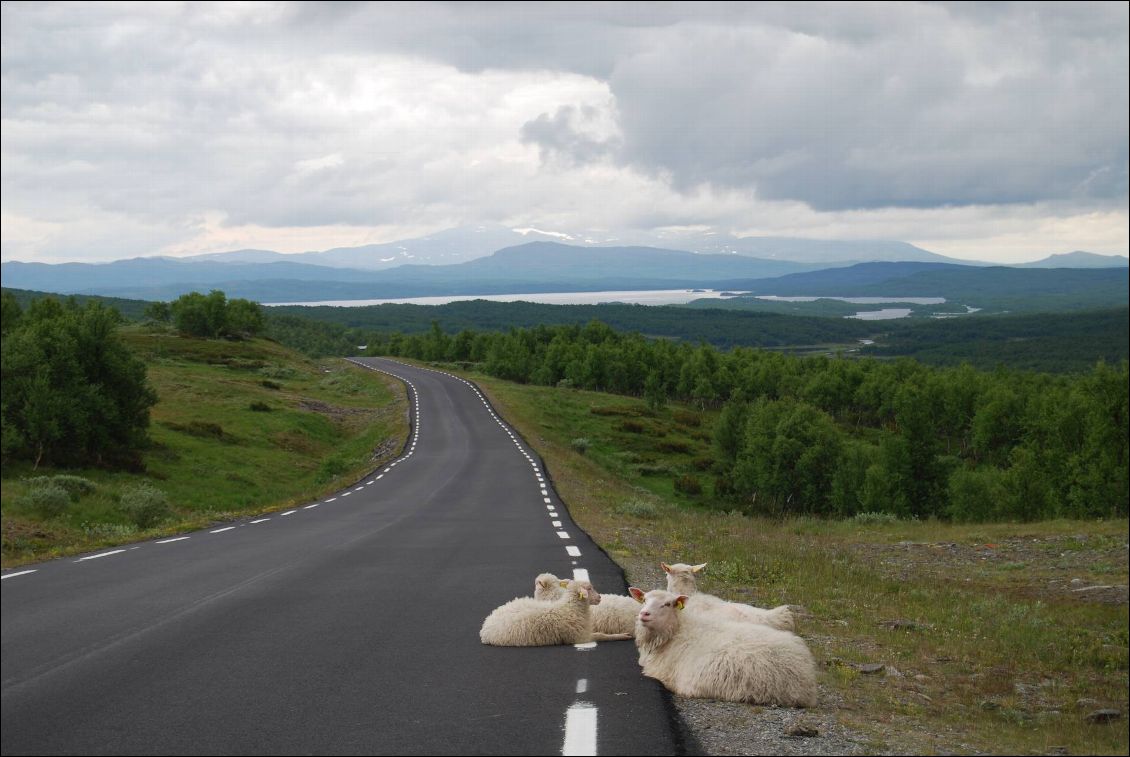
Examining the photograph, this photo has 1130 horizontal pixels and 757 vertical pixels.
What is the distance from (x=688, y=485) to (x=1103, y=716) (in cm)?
6317

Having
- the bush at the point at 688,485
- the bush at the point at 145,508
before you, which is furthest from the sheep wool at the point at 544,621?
the bush at the point at 688,485

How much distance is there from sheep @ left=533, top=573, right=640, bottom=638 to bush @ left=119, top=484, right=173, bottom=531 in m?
14.2

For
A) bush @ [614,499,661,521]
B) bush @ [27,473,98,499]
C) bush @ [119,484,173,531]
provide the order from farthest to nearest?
bush @ [614,499,661,521] < bush @ [27,473,98,499] < bush @ [119,484,173,531]

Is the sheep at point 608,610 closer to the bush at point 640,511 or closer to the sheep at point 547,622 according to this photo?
the sheep at point 547,622

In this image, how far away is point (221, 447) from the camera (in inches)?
1810

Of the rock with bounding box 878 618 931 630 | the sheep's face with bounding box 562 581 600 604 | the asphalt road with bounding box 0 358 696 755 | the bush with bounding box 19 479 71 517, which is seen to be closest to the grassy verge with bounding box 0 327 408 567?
the bush with bounding box 19 479 71 517

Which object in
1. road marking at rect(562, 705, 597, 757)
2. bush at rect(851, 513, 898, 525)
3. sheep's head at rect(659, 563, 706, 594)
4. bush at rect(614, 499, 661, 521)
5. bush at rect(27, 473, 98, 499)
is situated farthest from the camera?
bush at rect(851, 513, 898, 525)

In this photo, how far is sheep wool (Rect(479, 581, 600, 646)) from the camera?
326 inches

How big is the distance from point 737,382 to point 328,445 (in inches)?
3074

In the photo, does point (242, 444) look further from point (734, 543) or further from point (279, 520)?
point (734, 543)

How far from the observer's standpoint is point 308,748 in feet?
17.3

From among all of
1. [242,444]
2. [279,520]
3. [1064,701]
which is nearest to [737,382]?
[242,444]

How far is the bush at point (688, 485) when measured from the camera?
6912 cm

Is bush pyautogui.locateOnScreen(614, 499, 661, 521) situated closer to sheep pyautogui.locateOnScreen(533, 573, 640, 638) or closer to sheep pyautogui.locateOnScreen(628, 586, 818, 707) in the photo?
sheep pyautogui.locateOnScreen(533, 573, 640, 638)
